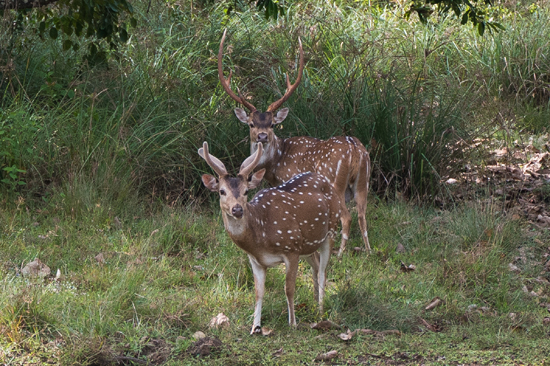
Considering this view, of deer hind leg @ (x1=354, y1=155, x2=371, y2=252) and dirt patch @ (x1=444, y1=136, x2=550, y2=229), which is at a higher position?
deer hind leg @ (x1=354, y1=155, x2=371, y2=252)

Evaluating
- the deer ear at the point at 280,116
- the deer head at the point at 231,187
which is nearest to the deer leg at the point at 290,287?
the deer head at the point at 231,187

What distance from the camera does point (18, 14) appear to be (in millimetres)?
8320

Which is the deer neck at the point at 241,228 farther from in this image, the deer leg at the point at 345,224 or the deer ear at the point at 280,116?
the deer ear at the point at 280,116

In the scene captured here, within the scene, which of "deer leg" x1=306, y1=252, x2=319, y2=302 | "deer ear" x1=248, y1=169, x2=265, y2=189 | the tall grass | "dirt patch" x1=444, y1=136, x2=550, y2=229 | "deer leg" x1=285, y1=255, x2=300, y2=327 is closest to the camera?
"deer leg" x1=285, y1=255, x2=300, y2=327

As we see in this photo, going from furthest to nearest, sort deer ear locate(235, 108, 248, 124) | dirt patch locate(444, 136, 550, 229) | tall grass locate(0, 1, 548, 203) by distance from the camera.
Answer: dirt patch locate(444, 136, 550, 229)
deer ear locate(235, 108, 248, 124)
tall grass locate(0, 1, 548, 203)

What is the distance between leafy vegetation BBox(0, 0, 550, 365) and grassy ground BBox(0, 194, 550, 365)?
0.02 metres

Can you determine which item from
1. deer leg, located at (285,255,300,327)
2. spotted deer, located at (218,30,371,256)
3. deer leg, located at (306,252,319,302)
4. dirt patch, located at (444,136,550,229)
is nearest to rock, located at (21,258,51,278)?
deer leg, located at (285,255,300,327)

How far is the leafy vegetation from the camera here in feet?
16.7

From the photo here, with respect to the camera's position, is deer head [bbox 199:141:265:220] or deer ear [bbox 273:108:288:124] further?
deer ear [bbox 273:108:288:124]

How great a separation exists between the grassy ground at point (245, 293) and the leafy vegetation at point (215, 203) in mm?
18

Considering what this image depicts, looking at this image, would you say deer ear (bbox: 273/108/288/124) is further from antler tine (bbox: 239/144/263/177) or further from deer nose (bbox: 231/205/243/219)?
deer nose (bbox: 231/205/243/219)

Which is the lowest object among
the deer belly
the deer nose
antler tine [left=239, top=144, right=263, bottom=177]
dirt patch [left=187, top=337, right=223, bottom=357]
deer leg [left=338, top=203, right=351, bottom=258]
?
deer leg [left=338, top=203, right=351, bottom=258]

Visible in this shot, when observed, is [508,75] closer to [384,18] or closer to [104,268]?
[384,18]

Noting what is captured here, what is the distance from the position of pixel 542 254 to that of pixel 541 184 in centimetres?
247
